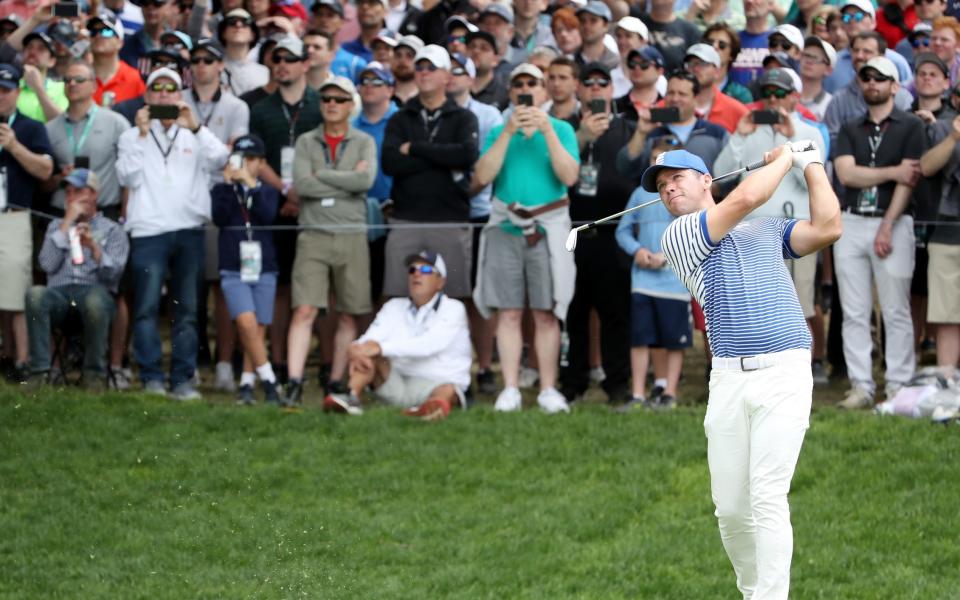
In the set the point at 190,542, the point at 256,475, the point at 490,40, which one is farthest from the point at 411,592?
the point at 490,40

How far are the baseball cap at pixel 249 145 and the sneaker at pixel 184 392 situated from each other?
192 centimetres

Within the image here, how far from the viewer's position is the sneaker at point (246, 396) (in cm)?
1312

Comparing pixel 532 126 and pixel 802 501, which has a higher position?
pixel 532 126

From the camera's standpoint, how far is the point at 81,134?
13.5 m

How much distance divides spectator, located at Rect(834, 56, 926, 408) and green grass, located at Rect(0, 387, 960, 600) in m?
0.80

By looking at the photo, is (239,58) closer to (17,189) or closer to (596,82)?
(17,189)

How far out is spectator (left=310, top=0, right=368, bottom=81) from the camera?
51.0 feet

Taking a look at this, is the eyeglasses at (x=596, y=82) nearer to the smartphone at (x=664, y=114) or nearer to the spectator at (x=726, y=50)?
the smartphone at (x=664, y=114)

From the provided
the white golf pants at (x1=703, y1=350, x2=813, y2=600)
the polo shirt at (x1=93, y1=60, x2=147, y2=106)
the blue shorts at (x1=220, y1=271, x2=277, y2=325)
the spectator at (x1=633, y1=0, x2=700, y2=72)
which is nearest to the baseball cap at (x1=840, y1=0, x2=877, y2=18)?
the spectator at (x1=633, y1=0, x2=700, y2=72)

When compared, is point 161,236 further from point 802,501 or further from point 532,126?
point 802,501

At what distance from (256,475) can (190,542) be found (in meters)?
1.26

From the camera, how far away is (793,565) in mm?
9695

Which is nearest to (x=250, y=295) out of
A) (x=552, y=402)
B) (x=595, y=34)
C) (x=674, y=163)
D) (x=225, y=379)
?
(x=225, y=379)

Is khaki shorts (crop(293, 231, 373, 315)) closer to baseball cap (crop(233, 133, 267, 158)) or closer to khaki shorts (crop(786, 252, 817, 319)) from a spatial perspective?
baseball cap (crop(233, 133, 267, 158))
